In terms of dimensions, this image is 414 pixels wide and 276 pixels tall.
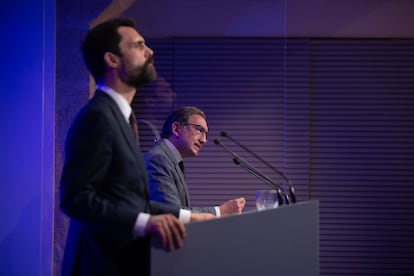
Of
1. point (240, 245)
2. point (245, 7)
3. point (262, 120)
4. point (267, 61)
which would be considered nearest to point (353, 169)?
point (262, 120)

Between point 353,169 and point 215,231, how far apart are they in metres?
4.17

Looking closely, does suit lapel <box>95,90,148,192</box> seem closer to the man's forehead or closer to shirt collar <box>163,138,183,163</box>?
the man's forehead

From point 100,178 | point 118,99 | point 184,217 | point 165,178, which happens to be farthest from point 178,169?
point 100,178

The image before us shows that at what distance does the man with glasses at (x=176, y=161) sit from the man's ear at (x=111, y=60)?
1.13m

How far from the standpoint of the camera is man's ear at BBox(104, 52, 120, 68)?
1.73m

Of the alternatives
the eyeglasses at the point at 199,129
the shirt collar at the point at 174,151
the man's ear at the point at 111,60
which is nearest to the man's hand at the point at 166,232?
the man's ear at the point at 111,60

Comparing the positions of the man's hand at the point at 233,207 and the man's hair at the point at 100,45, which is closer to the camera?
the man's hair at the point at 100,45

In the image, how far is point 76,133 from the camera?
5.17 ft

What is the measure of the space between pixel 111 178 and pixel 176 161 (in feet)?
4.47

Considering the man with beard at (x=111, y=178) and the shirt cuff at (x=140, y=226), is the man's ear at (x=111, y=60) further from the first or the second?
the shirt cuff at (x=140, y=226)

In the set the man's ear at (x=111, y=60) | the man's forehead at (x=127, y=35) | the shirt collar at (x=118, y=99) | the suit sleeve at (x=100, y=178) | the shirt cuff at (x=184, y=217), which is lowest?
the shirt cuff at (x=184, y=217)

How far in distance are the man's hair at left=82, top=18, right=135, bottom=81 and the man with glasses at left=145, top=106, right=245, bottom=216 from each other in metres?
1.09

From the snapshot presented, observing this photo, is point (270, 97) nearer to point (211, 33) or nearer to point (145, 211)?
point (211, 33)

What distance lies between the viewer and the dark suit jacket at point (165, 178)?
2.73 metres
